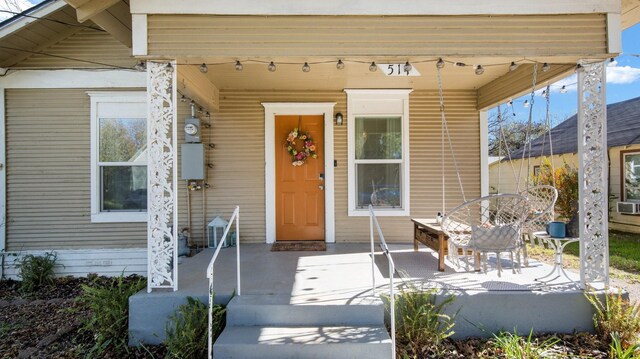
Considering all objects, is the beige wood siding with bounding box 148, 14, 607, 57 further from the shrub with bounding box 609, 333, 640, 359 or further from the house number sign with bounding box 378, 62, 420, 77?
the shrub with bounding box 609, 333, 640, 359

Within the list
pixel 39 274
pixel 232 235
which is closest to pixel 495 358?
pixel 232 235

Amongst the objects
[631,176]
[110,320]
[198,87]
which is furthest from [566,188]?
[110,320]

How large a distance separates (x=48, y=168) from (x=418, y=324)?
5.42m

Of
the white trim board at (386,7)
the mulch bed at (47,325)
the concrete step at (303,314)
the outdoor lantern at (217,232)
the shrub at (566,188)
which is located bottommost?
the mulch bed at (47,325)

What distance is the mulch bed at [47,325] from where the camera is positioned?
3.14m

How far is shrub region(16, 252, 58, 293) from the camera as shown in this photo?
475cm

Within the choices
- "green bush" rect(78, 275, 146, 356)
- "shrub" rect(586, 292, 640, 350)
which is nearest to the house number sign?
"shrub" rect(586, 292, 640, 350)

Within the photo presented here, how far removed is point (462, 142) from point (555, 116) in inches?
958

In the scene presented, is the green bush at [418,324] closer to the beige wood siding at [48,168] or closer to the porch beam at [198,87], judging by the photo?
the porch beam at [198,87]

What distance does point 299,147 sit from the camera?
5.55m

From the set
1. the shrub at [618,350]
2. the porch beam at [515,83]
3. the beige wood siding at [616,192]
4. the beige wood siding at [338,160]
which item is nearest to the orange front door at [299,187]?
the beige wood siding at [338,160]

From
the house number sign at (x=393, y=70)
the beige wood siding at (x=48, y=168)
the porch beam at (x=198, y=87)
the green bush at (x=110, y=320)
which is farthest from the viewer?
the beige wood siding at (x=48, y=168)

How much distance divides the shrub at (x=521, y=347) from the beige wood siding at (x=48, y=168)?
546cm

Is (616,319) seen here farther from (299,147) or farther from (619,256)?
(299,147)
